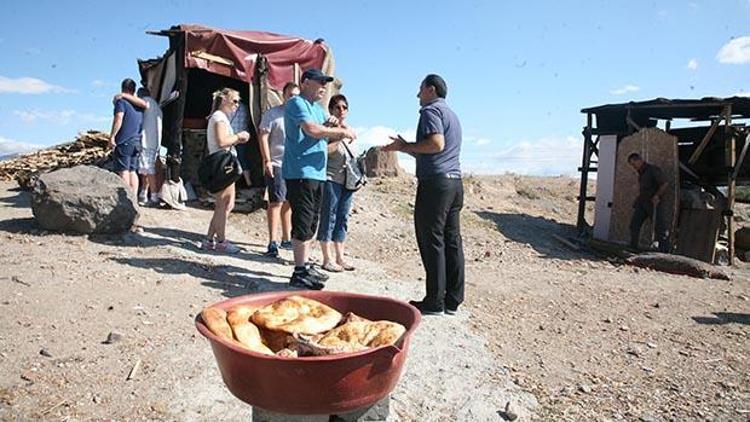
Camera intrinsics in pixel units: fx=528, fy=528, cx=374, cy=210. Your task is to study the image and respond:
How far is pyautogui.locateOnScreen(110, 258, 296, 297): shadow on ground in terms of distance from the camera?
5.14 m

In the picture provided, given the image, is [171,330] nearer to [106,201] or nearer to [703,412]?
[106,201]

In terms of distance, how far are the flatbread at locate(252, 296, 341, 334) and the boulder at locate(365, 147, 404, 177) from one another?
1321 cm

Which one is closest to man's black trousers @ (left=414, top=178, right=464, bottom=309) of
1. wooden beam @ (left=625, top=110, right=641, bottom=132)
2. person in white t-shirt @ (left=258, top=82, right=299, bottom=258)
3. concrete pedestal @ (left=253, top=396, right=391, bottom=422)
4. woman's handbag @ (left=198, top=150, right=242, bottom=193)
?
person in white t-shirt @ (left=258, top=82, right=299, bottom=258)

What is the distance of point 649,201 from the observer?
1002cm

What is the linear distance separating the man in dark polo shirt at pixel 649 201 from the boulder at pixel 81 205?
869 centimetres

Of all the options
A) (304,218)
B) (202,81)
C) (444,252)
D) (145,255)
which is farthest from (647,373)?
(202,81)

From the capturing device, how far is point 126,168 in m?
7.49

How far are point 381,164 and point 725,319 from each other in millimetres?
10598

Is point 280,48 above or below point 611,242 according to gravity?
above

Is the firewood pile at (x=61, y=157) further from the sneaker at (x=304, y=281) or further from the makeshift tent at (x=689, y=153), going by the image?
the makeshift tent at (x=689, y=153)

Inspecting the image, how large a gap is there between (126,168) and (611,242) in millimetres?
9146

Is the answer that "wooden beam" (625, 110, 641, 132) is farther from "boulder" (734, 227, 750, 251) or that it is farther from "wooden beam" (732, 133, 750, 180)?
"boulder" (734, 227, 750, 251)

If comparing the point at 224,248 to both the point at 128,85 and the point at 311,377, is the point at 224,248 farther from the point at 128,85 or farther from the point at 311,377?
the point at 311,377

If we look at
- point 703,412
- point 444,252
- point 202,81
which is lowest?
point 703,412
